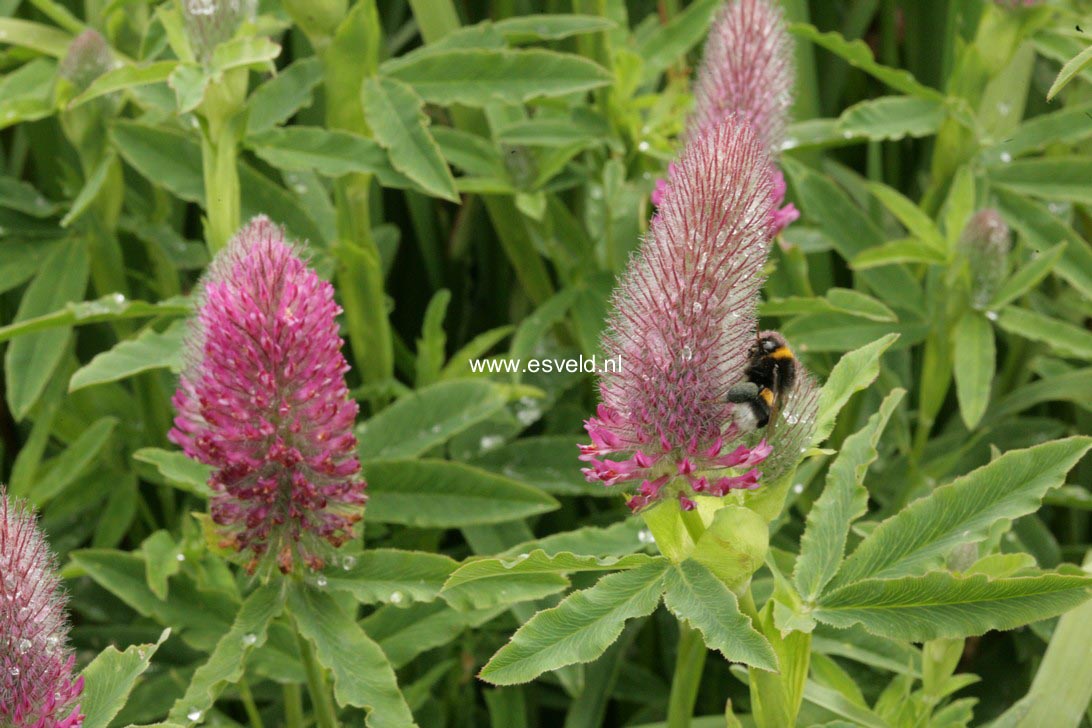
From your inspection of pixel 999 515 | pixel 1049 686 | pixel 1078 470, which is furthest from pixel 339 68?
pixel 1078 470

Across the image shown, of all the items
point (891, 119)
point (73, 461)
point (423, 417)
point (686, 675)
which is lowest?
point (686, 675)

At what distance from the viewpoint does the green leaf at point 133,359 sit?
5.80 feet

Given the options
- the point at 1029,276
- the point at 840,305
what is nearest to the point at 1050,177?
the point at 1029,276

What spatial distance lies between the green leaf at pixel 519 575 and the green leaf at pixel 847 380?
0.25 m

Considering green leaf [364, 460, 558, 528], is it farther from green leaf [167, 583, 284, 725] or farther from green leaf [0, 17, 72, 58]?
green leaf [0, 17, 72, 58]

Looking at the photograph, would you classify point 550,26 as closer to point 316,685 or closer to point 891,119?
point 891,119

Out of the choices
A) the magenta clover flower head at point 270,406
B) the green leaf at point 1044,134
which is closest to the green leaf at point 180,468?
the magenta clover flower head at point 270,406

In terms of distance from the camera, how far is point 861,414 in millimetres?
2414

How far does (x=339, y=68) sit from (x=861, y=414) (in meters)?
1.11

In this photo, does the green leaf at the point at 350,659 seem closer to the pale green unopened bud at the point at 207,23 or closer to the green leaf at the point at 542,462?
the green leaf at the point at 542,462

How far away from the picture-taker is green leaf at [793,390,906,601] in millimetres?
1448

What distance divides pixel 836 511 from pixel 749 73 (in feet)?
2.28

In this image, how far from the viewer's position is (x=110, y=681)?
143 centimetres

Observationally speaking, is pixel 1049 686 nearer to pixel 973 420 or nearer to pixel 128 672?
pixel 973 420
